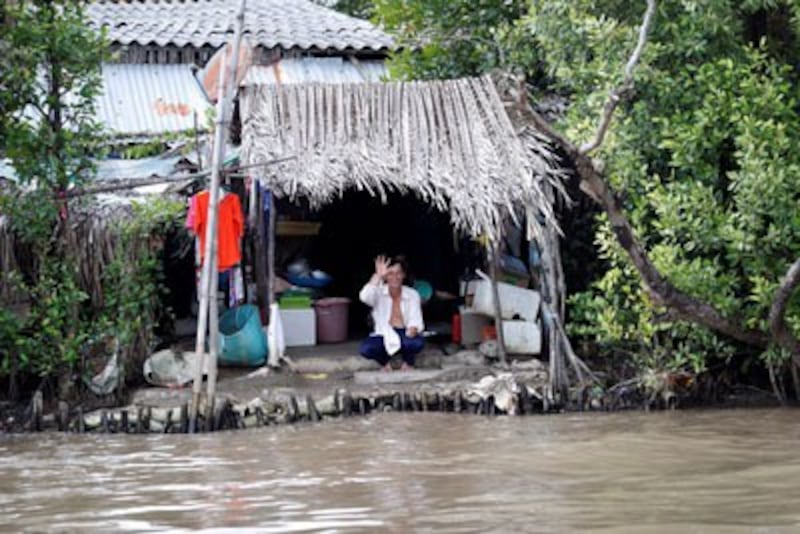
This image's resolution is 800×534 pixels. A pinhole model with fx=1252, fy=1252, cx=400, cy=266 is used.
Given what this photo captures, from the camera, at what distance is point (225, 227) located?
35.0 feet

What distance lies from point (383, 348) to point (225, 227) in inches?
68.8

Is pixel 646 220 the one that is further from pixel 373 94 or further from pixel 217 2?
pixel 217 2

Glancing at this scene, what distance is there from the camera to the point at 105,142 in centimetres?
1109

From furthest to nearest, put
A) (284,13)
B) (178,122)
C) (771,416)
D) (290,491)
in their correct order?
(284,13)
(178,122)
(771,416)
(290,491)

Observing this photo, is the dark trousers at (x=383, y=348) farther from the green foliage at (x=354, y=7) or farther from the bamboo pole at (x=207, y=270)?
the green foliage at (x=354, y=7)

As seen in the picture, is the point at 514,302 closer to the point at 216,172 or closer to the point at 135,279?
the point at 216,172

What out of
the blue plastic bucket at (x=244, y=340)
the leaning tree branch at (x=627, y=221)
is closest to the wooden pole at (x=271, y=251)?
the blue plastic bucket at (x=244, y=340)

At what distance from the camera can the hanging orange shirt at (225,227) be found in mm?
10562

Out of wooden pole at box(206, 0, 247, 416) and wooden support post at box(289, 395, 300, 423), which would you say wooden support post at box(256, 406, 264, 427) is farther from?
wooden pole at box(206, 0, 247, 416)

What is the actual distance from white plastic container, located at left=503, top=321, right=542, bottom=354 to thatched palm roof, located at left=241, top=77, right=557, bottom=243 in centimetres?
121

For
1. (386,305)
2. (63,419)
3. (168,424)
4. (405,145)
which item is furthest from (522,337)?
(63,419)

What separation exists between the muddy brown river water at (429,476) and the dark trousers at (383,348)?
3.52ft

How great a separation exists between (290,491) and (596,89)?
494 centimetres

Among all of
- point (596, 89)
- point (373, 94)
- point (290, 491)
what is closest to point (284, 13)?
point (373, 94)
